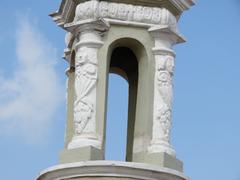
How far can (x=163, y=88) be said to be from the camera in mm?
21188

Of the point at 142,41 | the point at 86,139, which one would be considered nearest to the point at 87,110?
the point at 86,139

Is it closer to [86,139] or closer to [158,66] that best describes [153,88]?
[158,66]

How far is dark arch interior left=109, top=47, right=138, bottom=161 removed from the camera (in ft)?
74.0

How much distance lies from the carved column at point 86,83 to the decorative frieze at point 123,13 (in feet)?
0.80

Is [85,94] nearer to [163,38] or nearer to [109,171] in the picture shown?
[109,171]

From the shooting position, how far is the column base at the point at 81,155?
66.3ft

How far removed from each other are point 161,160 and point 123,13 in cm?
311

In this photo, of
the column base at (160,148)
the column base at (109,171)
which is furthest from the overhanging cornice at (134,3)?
the column base at (109,171)

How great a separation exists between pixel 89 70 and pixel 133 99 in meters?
2.09

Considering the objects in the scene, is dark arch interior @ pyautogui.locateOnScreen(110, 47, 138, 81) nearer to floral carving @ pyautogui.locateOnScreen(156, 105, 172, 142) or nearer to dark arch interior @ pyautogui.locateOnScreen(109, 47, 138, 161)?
Answer: dark arch interior @ pyautogui.locateOnScreen(109, 47, 138, 161)

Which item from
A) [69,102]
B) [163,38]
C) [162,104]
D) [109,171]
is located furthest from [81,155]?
[163,38]

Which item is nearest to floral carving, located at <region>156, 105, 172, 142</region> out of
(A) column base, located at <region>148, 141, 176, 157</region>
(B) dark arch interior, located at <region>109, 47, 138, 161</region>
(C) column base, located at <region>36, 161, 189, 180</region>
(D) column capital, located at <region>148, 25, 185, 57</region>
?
(A) column base, located at <region>148, 141, 176, 157</region>

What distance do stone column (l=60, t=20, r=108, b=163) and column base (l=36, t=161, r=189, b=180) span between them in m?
0.25

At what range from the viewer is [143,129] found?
69.2 ft
